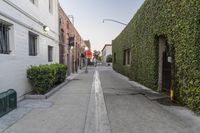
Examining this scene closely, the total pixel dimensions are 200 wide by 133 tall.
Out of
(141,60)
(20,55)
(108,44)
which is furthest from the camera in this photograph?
(108,44)

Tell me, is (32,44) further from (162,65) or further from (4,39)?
(162,65)

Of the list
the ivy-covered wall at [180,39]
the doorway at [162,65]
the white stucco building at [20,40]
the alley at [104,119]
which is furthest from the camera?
the doorway at [162,65]

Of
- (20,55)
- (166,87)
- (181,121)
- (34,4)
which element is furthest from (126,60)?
(181,121)

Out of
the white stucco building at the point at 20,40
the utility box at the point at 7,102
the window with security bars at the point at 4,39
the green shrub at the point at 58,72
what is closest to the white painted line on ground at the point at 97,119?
the utility box at the point at 7,102

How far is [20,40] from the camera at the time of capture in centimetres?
742

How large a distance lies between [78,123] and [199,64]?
3.65 m

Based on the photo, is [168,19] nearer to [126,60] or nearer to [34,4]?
[34,4]

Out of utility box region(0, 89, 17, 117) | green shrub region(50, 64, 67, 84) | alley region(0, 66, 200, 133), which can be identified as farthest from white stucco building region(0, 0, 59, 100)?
alley region(0, 66, 200, 133)

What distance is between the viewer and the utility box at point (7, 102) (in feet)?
17.1

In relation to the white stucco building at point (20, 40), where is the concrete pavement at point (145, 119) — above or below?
below

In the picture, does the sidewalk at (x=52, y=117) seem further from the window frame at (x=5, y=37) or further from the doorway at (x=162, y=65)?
the doorway at (x=162, y=65)

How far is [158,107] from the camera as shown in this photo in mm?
6281

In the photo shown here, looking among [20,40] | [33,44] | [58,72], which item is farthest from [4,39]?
[58,72]

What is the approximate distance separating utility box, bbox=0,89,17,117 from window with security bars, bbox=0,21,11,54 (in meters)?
1.51
